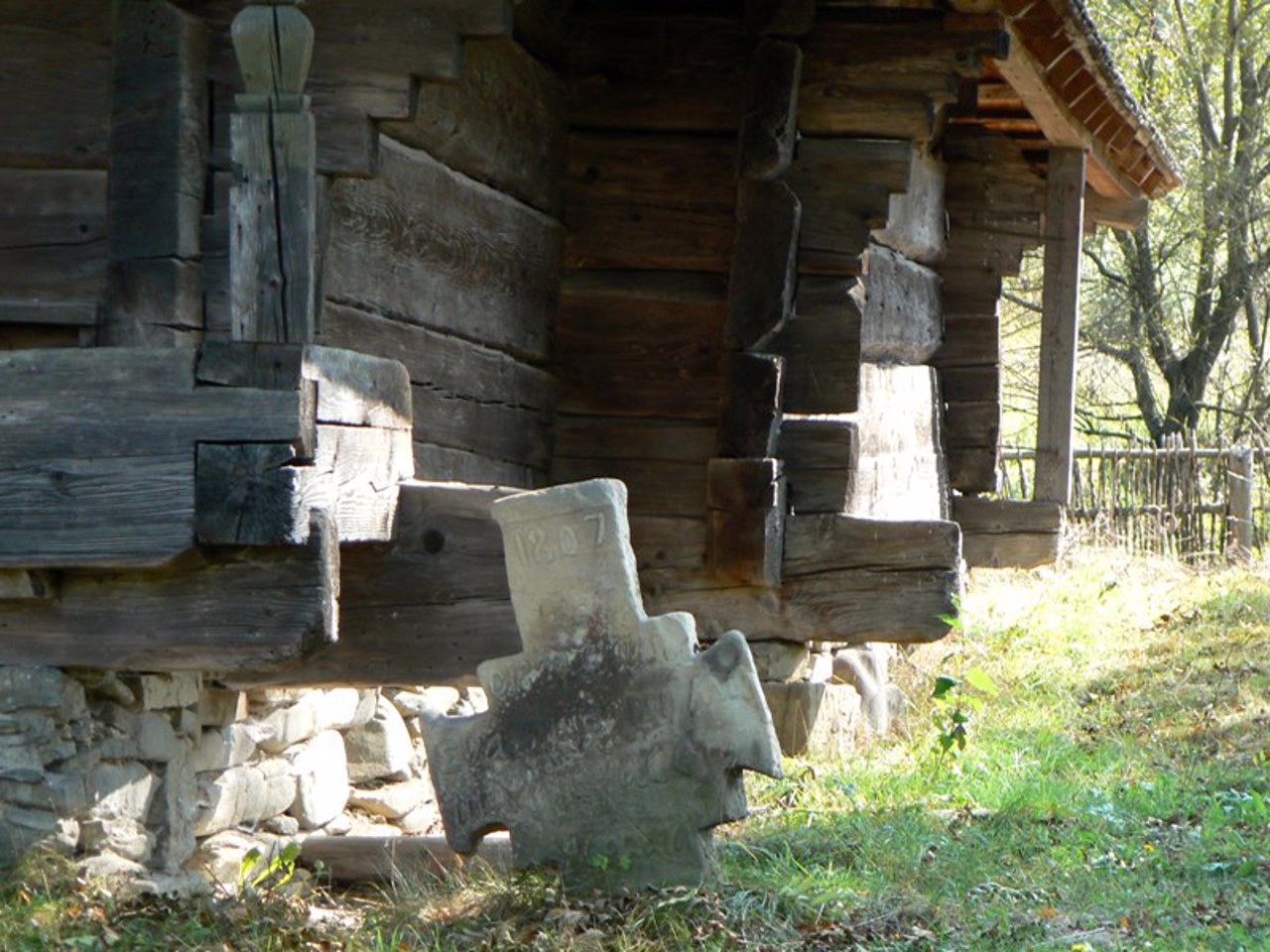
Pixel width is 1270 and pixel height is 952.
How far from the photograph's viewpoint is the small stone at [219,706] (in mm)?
5711

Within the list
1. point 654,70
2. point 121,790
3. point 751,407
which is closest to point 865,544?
point 751,407

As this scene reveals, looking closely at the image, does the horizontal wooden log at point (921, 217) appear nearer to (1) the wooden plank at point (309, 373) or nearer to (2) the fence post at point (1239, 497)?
(1) the wooden plank at point (309, 373)

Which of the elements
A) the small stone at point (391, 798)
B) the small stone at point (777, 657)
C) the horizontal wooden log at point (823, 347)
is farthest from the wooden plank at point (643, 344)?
the small stone at point (391, 798)

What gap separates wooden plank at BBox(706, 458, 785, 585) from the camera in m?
6.59

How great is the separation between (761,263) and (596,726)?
2.73m

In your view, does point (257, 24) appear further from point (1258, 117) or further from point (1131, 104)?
point (1258, 117)

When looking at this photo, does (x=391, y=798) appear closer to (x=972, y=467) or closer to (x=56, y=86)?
(x=56, y=86)

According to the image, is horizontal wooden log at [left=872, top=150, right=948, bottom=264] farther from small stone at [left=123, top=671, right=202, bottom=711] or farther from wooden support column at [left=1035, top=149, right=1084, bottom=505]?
small stone at [left=123, top=671, right=202, bottom=711]

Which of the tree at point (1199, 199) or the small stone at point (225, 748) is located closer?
the small stone at point (225, 748)

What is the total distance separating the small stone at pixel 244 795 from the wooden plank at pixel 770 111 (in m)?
2.95

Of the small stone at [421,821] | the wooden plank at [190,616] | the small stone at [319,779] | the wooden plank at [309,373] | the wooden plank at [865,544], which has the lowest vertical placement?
the small stone at [421,821]

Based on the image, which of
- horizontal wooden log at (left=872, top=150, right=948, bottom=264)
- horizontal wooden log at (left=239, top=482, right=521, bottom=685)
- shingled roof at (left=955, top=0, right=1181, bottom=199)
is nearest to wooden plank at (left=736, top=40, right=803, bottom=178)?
shingled roof at (left=955, top=0, right=1181, bottom=199)

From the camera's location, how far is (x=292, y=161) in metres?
4.46

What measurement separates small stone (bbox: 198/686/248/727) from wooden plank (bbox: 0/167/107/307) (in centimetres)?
145
